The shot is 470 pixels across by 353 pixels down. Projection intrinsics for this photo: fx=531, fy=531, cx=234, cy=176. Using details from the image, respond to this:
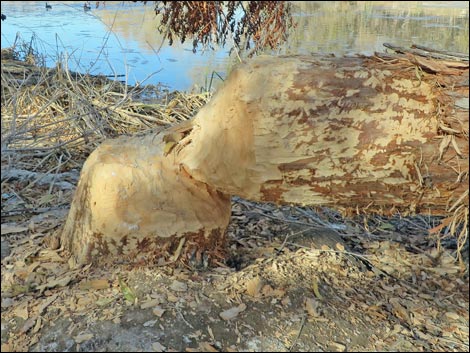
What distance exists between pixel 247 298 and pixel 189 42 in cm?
488

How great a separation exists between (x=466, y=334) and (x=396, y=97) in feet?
4.07

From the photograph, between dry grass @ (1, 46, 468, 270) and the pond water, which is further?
the pond water

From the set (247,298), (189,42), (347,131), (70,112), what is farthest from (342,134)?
(189,42)

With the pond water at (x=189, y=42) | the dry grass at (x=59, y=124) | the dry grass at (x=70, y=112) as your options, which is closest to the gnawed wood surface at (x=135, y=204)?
the dry grass at (x=59, y=124)

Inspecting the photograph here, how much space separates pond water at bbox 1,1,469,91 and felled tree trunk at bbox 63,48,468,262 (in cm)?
397

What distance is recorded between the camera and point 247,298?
259 centimetres

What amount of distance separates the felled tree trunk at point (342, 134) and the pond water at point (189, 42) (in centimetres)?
397

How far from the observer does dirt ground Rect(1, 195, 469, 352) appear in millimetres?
2311

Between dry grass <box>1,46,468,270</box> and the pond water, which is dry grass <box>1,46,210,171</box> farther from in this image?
the pond water

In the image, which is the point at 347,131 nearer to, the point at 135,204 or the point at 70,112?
the point at 135,204

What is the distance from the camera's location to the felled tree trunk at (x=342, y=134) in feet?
7.64

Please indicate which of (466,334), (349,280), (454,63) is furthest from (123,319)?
(454,63)

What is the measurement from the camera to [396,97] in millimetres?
2346

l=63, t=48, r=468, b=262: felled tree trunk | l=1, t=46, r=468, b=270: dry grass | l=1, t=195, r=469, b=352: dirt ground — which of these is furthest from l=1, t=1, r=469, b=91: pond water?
l=63, t=48, r=468, b=262: felled tree trunk
